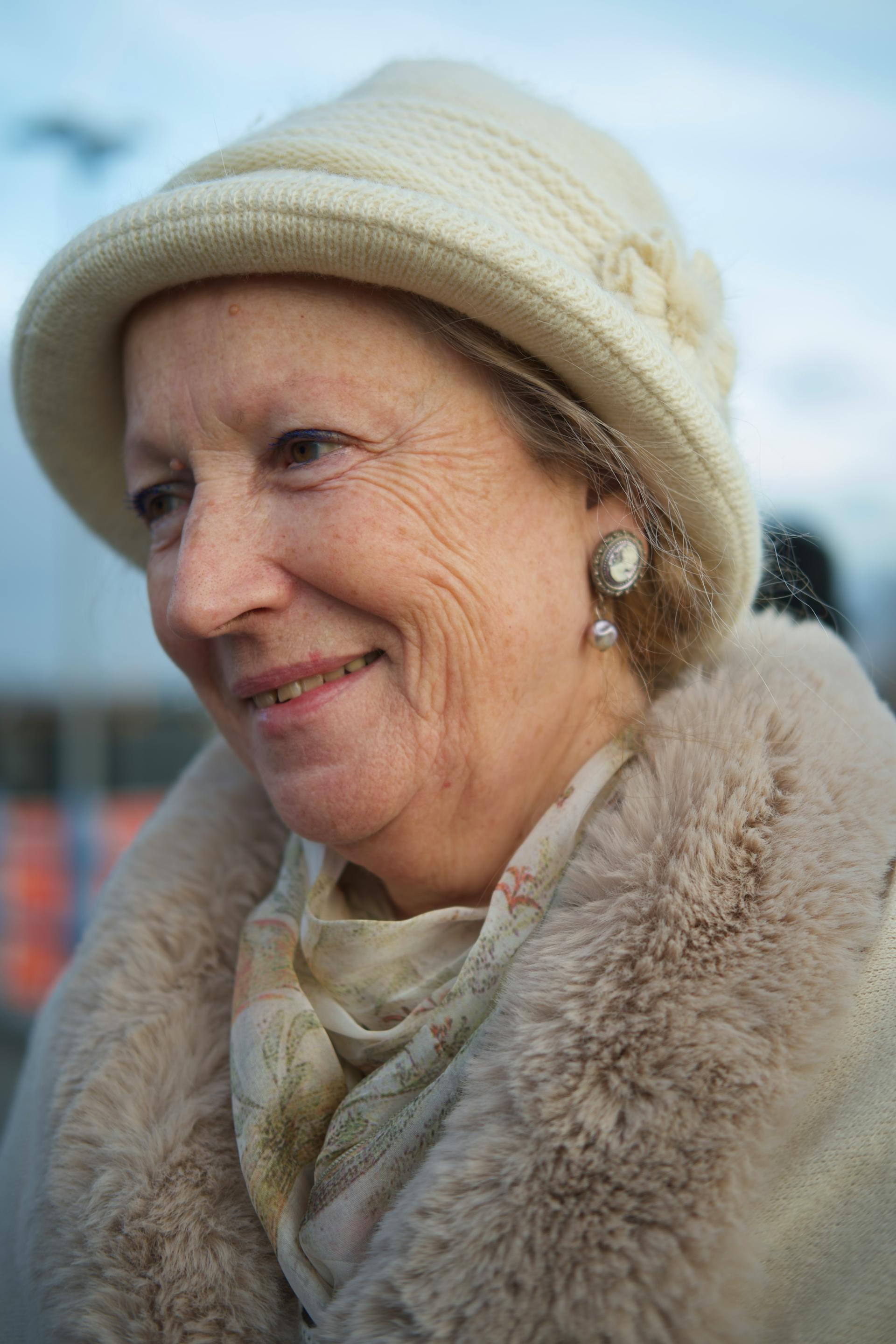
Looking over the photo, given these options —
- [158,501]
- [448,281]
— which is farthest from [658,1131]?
[158,501]

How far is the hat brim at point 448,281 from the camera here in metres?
1.33

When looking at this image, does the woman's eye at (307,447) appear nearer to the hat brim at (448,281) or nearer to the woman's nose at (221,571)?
the woman's nose at (221,571)

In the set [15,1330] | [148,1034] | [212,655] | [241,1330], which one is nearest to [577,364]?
[212,655]

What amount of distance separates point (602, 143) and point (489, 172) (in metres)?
0.33

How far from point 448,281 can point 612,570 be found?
1.70ft

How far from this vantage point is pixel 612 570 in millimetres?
1573

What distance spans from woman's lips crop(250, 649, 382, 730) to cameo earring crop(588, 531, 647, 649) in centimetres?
37

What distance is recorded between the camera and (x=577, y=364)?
144 cm

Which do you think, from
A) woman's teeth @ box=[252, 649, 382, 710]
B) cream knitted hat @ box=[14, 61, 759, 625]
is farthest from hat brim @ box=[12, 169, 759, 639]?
woman's teeth @ box=[252, 649, 382, 710]

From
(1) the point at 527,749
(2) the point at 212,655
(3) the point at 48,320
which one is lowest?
(1) the point at 527,749

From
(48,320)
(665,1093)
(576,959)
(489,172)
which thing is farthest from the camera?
(48,320)

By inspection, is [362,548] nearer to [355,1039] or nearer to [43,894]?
[355,1039]

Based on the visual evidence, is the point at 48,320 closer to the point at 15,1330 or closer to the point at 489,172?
the point at 489,172

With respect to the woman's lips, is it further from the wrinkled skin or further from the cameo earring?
the cameo earring
